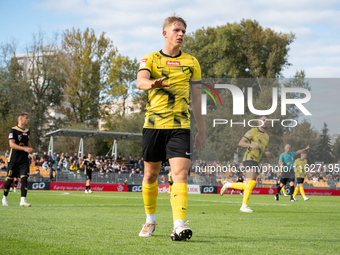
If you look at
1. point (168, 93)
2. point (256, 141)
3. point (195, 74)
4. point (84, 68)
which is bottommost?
point (256, 141)

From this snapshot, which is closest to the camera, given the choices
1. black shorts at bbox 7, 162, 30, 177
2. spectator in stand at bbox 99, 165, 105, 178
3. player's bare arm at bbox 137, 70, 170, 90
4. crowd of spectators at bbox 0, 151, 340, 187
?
player's bare arm at bbox 137, 70, 170, 90

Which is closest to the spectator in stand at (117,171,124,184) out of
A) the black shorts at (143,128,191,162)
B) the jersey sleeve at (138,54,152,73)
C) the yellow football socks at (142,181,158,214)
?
the yellow football socks at (142,181,158,214)

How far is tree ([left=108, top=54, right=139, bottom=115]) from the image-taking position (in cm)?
5184

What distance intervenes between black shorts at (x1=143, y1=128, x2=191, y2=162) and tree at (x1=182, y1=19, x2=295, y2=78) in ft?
135

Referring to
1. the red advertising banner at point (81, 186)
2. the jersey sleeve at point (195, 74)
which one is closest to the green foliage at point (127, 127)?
the red advertising banner at point (81, 186)

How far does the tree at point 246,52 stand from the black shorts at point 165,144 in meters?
41.2

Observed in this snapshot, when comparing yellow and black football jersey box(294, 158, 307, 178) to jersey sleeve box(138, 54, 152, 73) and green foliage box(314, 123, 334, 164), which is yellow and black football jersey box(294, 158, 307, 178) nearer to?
green foliage box(314, 123, 334, 164)

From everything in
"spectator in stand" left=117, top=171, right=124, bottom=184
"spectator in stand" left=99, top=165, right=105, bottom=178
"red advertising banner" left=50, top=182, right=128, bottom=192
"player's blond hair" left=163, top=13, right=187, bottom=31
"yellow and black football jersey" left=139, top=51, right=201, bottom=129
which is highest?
"player's blond hair" left=163, top=13, right=187, bottom=31

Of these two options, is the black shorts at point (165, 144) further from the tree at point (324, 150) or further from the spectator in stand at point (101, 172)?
the spectator in stand at point (101, 172)

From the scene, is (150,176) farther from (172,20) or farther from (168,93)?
(172,20)

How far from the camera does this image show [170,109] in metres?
4.71

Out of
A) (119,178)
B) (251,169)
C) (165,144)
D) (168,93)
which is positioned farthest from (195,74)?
(119,178)

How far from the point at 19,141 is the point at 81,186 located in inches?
692

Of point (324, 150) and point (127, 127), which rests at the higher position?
point (127, 127)
